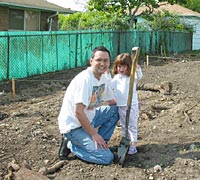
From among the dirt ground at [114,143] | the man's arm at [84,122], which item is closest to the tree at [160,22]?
the dirt ground at [114,143]

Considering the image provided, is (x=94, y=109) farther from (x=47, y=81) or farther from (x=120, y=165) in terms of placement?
(x=47, y=81)

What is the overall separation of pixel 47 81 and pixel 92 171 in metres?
7.71

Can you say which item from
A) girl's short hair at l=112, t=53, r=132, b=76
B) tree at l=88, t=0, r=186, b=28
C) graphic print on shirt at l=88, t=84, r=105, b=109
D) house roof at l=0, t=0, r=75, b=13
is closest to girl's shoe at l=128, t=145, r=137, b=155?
graphic print on shirt at l=88, t=84, r=105, b=109

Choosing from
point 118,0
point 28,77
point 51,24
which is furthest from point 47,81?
point 118,0

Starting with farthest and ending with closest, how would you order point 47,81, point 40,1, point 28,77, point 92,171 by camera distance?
1. point 40,1
2. point 28,77
3. point 47,81
4. point 92,171

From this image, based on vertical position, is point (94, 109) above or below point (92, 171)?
above

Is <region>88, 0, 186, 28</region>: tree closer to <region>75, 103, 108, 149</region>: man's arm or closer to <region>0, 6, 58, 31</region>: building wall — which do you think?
<region>0, 6, 58, 31</region>: building wall

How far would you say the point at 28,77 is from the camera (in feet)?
42.5

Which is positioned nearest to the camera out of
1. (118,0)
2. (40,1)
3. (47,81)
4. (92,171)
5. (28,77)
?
(92,171)

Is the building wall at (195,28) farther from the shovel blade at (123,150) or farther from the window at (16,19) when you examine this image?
the shovel blade at (123,150)

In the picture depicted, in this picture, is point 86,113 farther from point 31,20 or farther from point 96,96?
point 31,20

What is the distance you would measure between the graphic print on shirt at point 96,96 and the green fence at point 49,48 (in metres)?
7.64

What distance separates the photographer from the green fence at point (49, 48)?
1225 centimetres

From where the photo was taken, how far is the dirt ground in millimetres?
4430
